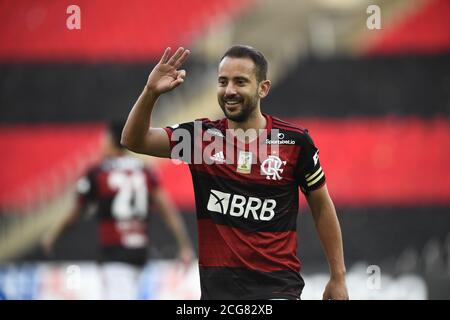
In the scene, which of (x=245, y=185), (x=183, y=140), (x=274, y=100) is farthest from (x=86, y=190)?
(x=274, y=100)

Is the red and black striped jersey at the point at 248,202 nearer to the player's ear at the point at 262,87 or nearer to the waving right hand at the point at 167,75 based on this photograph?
the player's ear at the point at 262,87

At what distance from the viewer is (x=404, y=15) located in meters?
13.6

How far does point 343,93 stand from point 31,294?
20.3 feet

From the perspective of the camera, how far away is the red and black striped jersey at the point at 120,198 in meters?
7.27

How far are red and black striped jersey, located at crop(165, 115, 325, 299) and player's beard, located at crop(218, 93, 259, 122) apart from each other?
138 mm

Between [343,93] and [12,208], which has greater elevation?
[343,93]

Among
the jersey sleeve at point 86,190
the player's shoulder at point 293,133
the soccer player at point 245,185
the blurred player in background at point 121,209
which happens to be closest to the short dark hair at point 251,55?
the soccer player at point 245,185

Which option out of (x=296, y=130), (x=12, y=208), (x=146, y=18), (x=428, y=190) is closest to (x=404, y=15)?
(x=428, y=190)

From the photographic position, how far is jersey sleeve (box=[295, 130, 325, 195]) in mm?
4230

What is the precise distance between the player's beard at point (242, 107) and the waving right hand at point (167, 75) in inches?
11.4

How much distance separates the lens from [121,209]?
730 cm

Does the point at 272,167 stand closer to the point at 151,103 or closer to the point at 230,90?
the point at 230,90

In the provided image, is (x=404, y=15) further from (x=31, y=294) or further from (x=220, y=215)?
(x=220, y=215)

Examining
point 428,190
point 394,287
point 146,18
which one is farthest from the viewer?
point 146,18
